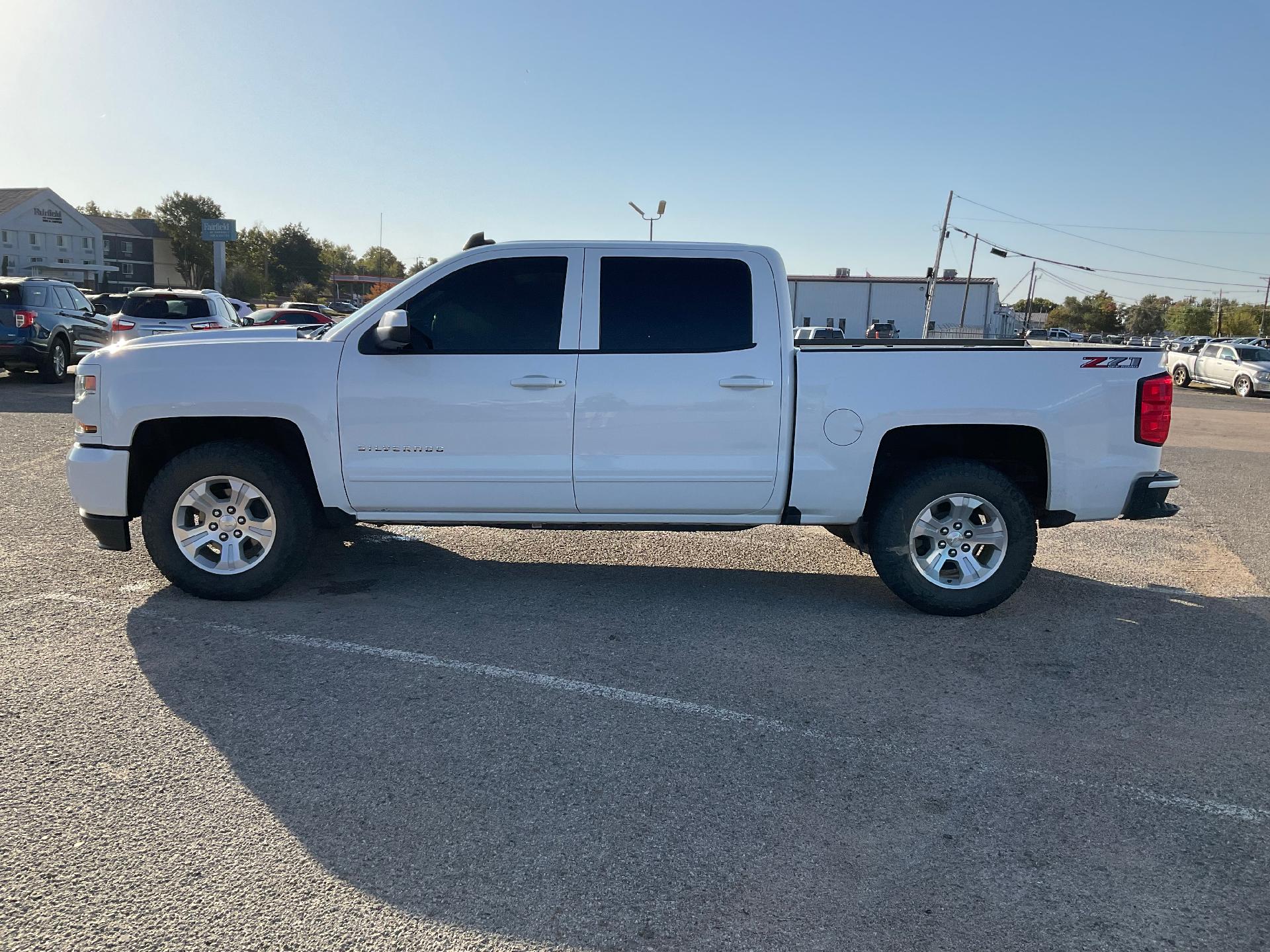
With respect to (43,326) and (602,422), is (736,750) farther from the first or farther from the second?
(43,326)

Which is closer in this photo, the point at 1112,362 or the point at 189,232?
the point at 1112,362

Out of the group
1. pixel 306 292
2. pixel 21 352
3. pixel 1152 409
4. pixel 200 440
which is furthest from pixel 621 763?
pixel 306 292

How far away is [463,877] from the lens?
290cm

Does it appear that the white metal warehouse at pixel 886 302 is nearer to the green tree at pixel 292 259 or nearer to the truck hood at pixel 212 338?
the green tree at pixel 292 259

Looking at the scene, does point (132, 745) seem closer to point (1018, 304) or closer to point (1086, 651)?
point (1086, 651)

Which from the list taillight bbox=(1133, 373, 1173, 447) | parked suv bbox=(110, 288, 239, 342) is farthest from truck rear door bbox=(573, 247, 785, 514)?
parked suv bbox=(110, 288, 239, 342)

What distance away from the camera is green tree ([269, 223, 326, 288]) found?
324ft

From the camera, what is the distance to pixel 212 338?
575 centimetres

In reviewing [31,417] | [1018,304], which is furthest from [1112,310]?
[31,417]

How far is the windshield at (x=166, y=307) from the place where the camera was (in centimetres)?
1831

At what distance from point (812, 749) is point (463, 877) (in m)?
1.53

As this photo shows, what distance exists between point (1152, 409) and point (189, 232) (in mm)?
104187

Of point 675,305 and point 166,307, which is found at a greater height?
point 166,307

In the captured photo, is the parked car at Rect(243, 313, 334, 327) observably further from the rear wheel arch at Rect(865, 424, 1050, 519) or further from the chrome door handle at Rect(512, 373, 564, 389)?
the rear wheel arch at Rect(865, 424, 1050, 519)
